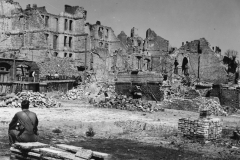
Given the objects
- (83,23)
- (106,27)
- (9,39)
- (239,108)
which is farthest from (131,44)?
(239,108)

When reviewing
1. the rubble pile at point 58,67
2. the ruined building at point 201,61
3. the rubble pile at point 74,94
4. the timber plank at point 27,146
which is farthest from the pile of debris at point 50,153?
the ruined building at point 201,61

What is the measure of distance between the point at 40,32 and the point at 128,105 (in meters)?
33.8

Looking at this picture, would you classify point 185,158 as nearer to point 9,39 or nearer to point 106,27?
point 9,39

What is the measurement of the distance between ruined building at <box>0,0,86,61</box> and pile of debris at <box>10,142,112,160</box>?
146 ft

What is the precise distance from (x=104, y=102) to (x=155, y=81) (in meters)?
5.10

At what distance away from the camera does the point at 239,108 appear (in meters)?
28.6

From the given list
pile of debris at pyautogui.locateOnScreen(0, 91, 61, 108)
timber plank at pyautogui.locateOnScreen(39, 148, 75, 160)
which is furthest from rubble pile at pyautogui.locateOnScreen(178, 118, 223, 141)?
pile of debris at pyautogui.locateOnScreen(0, 91, 61, 108)

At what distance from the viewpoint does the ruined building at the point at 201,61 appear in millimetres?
53581

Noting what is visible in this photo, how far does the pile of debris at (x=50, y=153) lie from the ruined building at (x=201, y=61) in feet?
162

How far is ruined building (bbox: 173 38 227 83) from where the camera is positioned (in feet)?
176

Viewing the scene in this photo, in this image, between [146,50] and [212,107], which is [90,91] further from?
[146,50]

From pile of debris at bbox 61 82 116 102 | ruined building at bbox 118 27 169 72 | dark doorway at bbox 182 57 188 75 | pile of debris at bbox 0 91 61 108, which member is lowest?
pile of debris at bbox 0 91 61 108

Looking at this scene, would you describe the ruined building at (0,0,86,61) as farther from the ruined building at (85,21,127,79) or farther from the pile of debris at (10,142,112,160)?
the pile of debris at (10,142,112,160)

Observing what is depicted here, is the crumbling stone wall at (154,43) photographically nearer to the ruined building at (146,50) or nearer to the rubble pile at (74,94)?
the ruined building at (146,50)
